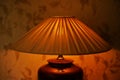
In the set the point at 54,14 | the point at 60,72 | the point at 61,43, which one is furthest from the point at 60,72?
the point at 54,14

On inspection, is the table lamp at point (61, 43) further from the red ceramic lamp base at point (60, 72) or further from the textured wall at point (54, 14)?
the textured wall at point (54, 14)

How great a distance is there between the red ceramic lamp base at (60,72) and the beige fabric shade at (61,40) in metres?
0.20

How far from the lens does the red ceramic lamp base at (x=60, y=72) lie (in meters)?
1.05

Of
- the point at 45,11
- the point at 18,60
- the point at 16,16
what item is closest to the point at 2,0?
the point at 16,16

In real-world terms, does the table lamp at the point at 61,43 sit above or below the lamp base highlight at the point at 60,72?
above

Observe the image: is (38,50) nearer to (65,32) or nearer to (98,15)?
(65,32)

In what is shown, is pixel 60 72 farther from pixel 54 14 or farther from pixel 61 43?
pixel 54 14

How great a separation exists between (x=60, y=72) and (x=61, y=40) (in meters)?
0.22

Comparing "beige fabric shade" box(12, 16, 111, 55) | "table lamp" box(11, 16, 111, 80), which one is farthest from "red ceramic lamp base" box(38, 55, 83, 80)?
"beige fabric shade" box(12, 16, 111, 55)

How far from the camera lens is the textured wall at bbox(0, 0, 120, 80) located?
132 centimetres

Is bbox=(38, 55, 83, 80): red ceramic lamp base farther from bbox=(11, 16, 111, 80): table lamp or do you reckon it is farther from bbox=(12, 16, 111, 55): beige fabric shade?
bbox=(12, 16, 111, 55): beige fabric shade

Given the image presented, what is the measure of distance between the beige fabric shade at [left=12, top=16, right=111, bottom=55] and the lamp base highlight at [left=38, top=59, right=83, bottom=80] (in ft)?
0.66

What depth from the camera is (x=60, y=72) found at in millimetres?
1055

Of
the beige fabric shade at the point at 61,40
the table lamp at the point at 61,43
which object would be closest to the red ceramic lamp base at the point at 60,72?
the table lamp at the point at 61,43
